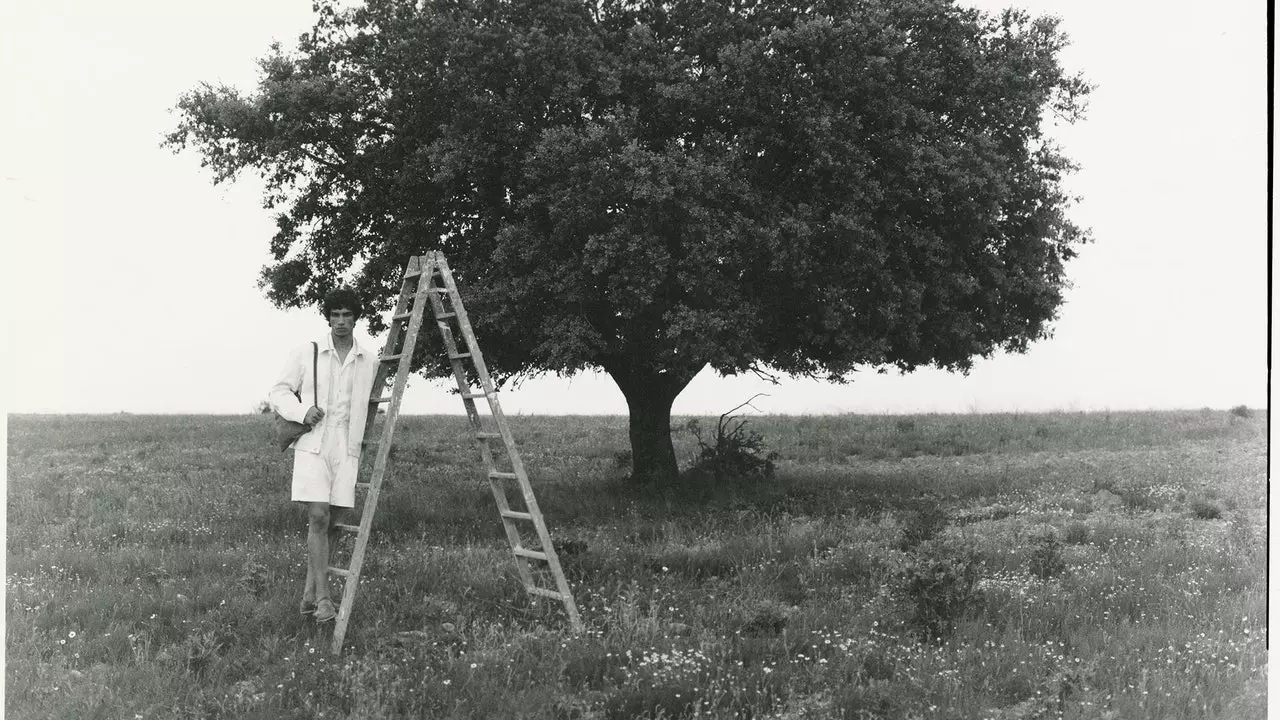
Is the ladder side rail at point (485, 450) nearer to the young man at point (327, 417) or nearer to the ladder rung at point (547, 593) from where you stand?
the ladder rung at point (547, 593)

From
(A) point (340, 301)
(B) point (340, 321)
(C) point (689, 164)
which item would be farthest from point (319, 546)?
(C) point (689, 164)

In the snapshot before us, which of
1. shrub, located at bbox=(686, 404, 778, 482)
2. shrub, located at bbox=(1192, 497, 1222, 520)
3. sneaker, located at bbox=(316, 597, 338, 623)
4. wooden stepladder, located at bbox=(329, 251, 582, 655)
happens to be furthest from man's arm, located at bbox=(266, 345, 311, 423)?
shrub, located at bbox=(1192, 497, 1222, 520)

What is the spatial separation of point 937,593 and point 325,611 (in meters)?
5.55

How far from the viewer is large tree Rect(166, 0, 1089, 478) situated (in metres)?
15.3

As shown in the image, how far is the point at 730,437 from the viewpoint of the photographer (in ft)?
68.0

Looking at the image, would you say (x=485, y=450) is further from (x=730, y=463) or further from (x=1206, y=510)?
(x=1206, y=510)

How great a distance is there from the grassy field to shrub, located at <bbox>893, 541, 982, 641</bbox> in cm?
3

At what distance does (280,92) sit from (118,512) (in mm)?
7104

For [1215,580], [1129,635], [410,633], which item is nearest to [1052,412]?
→ [1215,580]

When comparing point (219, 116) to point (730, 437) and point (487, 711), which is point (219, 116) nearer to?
point (730, 437)

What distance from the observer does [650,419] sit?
1977cm

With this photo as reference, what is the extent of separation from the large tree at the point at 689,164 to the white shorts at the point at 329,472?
633 centimetres

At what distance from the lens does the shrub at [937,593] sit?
30.6ft

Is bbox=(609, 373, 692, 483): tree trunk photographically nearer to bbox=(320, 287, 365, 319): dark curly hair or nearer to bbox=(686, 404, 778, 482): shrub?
bbox=(686, 404, 778, 482): shrub
